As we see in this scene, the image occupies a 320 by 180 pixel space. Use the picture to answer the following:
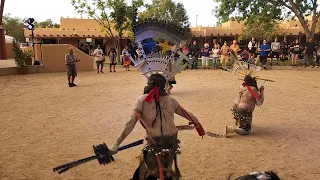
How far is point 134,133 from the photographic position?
630 cm

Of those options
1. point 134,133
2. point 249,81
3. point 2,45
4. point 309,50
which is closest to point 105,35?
point 2,45

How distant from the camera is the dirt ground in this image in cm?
461

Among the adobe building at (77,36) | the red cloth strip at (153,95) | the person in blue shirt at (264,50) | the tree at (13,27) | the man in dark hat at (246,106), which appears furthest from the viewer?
the tree at (13,27)

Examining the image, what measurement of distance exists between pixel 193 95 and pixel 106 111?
3.34 metres

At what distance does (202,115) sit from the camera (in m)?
7.68

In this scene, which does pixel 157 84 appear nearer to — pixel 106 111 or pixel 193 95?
pixel 106 111

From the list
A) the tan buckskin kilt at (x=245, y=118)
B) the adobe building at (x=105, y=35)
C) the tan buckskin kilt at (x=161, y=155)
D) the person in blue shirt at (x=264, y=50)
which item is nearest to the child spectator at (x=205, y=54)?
the person in blue shirt at (x=264, y=50)

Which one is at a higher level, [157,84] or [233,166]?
[157,84]

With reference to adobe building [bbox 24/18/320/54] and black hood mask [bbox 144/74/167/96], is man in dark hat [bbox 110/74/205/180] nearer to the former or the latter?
black hood mask [bbox 144/74/167/96]

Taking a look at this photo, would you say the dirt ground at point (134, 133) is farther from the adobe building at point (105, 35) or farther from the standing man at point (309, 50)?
the adobe building at point (105, 35)


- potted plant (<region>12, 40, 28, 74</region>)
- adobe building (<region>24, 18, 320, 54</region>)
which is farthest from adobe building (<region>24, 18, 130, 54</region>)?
potted plant (<region>12, 40, 28, 74</region>)

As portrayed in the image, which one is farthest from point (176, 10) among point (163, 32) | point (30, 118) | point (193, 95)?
point (163, 32)

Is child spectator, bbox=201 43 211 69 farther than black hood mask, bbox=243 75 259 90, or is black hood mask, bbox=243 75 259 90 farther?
child spectator, bbox=201 43 211 69

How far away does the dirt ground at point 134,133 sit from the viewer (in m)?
4.61
